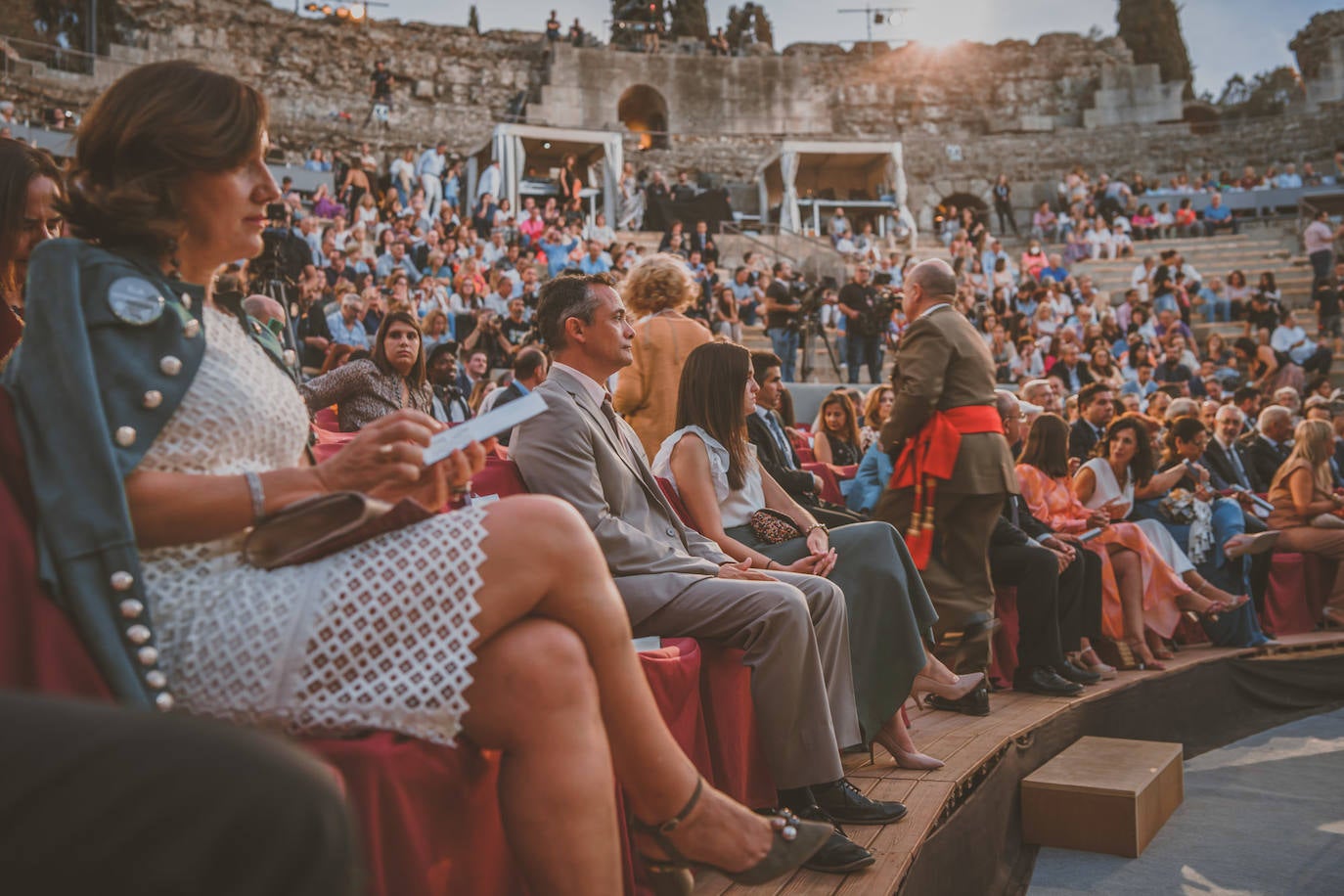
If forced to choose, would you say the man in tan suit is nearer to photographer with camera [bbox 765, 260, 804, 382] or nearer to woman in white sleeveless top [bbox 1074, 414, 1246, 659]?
woman in white sleeveless top [bbox 1074, 414, 1246, 659]

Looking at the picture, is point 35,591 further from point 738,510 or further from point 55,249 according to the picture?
point 738,510

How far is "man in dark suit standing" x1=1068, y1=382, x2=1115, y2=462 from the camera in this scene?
5715mm

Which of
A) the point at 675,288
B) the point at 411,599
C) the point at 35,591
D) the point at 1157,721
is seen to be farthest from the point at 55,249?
the point at 1157,721

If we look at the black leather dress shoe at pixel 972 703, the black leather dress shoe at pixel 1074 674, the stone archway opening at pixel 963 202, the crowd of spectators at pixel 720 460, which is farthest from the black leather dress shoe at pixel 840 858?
the stone archway opening at pixel 963 202

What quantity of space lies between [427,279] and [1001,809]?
7350 millimetres

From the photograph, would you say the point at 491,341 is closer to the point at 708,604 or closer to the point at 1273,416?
the point at 1273,416

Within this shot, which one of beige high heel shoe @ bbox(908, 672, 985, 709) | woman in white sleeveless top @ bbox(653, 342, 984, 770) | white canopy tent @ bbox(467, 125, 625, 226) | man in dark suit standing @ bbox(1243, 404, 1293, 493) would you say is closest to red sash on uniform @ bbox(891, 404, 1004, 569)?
beige high heel shoe @ bbox(908, 672, 985, 709)

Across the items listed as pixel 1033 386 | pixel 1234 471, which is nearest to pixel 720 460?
pixel 1033 386

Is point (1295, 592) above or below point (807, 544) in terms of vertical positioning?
below

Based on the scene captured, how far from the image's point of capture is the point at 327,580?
1.23 meters

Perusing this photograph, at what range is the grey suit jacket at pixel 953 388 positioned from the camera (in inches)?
146

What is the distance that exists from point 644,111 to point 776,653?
23624 millimetres

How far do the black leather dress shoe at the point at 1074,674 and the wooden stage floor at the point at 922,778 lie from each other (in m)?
0.05

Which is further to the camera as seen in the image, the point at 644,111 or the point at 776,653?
the point at 644,111
